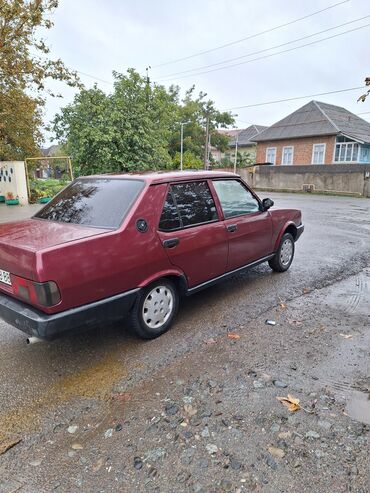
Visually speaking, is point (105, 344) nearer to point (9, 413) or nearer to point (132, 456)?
point (9, 413)

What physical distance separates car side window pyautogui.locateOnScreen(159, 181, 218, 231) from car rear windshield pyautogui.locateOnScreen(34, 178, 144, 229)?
0.37 m

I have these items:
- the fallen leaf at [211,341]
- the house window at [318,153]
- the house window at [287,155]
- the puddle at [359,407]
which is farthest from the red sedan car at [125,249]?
the house window at [287,155]

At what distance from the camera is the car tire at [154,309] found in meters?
3.29

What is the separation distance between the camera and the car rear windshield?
10.8 feet

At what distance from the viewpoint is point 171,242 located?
3438 millimetres

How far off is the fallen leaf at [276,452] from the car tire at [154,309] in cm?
160

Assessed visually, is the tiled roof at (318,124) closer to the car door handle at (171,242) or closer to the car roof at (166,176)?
the car roof at (166,176)

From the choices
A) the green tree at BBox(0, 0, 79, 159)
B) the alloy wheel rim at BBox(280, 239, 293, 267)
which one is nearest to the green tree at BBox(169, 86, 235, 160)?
the green tree at BBox(0, 0, 79, 159)

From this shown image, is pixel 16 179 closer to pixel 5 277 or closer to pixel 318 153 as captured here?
pixel 5 277

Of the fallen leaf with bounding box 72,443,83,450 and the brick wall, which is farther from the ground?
the brick wall

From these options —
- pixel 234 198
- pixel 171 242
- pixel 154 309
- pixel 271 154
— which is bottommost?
pixel 154 309

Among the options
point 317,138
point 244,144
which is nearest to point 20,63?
point 317,138

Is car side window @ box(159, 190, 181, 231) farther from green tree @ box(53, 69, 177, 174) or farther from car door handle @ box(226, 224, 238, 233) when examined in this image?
green tree @ box(53, 69, 177, 174)

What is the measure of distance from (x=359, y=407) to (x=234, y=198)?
2.76 metres
